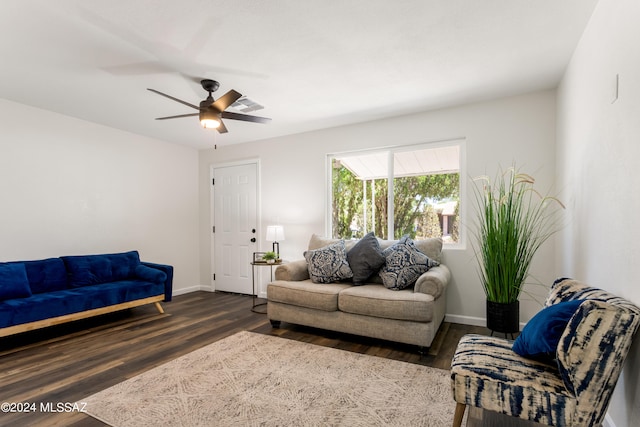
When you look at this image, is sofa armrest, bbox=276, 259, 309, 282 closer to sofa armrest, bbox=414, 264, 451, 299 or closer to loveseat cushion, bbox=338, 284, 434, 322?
loveseat cushion, bbox=338, 284, 434, 322

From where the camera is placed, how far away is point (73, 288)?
3762mm

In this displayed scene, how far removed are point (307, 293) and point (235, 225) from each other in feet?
8.46

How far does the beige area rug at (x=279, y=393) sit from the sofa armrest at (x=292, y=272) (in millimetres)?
965

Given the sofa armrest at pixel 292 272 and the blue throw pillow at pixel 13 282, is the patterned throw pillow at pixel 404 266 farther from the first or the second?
the blue throw pillow at pixel 13 282

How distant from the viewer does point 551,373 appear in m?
1.55

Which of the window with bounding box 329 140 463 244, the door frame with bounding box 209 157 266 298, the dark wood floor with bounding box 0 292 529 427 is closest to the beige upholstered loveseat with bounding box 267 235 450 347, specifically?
the dark wood floor with bounding box 0 292 529 427

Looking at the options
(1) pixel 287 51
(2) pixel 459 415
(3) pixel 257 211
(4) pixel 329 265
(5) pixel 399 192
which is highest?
(1) pixel 287 51

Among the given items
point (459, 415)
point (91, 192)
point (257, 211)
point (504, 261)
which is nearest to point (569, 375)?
point (459, 415)

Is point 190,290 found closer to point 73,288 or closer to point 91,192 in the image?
point 73,288

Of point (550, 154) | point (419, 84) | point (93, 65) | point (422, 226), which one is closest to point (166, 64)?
point (93, 65)

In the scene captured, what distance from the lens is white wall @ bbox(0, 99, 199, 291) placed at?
11.9 ft

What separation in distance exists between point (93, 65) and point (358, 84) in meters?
2.33

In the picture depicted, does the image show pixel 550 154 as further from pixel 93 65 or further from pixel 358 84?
pixel 93 65

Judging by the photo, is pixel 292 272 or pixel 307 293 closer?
pixel 307 293
